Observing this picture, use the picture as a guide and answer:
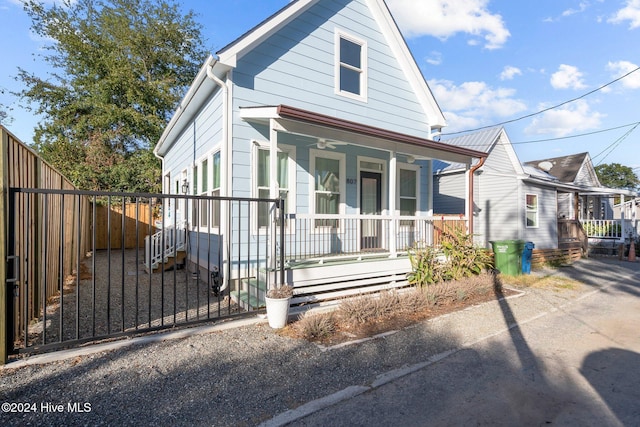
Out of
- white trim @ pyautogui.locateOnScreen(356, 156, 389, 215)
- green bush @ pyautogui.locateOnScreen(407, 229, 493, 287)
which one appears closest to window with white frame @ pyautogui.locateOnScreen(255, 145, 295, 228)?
white trim @ pyautogui.locateOnScreen(356, 156, 389, 215)

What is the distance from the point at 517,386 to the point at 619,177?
156 feet

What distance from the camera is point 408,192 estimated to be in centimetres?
968

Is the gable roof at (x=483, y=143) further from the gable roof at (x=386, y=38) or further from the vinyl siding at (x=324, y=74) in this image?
the vinyl siding at (x=324, y=74)

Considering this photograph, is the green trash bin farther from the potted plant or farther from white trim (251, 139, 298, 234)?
A: the potted plant

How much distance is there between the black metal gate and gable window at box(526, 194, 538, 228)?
36.0ft

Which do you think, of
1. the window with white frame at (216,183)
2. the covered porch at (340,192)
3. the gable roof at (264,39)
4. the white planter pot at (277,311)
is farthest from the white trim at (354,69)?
the white planter pot at (277,311)

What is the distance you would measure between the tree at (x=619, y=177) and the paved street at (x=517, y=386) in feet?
142

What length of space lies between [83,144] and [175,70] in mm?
7178

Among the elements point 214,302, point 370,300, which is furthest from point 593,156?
point 214,302

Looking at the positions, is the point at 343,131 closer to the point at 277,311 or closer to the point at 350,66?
the point at 350,66

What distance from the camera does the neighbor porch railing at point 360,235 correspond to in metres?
7.09

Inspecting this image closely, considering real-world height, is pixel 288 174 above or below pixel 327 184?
above

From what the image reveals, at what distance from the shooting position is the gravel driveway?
271 centimetres

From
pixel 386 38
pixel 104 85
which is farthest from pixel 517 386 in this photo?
pixel 104 85
